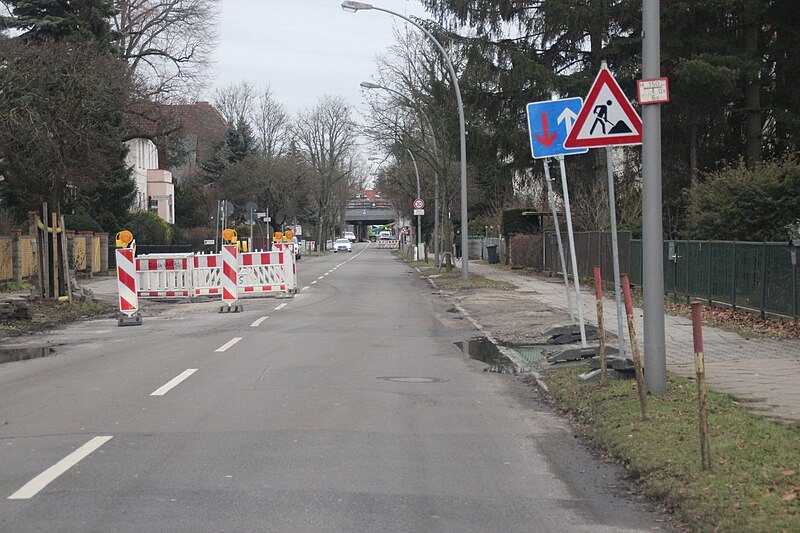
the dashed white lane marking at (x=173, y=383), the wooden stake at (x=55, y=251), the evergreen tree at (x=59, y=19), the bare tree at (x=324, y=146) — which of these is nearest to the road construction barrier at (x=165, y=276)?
the wooden stake at (x=55, y=251)

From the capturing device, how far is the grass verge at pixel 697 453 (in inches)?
212

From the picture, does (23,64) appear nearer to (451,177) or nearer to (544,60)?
(544,60)

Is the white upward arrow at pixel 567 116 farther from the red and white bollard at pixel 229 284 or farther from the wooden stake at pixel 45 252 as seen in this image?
the wooden stake at pixel 45 252

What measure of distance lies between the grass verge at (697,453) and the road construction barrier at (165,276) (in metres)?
16.6

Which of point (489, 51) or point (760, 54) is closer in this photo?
point (760, 54)

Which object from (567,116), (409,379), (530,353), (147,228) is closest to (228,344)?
(409,379)

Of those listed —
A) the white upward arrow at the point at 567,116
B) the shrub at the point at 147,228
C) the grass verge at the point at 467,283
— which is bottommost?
the grass verge at the point at 467,283

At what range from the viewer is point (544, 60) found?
31.4m

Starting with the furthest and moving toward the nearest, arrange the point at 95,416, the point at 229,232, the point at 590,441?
the point at 229,232, the point at 95,416, the point at 590,441

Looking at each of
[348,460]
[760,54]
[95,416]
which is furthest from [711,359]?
[760,54]

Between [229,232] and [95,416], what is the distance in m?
15.4

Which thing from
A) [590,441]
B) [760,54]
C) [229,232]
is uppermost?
[760,54]

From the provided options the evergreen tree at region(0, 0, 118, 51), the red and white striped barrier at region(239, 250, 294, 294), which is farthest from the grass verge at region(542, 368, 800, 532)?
the evergreen tree at region(0, 0, 118, 51)

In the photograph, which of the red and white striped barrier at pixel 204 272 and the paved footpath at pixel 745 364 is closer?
the paved footpath at pixel 745 364
